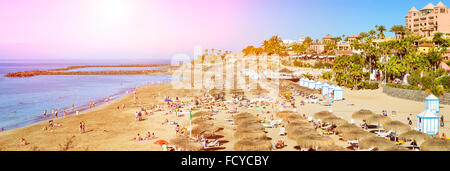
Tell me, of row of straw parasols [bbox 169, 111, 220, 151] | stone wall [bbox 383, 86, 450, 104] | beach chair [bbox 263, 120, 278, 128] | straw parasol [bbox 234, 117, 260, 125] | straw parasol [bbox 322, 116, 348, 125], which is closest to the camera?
row of straw parasols [bbox 169, 111, 220, 151]

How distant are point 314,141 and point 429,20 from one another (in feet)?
317

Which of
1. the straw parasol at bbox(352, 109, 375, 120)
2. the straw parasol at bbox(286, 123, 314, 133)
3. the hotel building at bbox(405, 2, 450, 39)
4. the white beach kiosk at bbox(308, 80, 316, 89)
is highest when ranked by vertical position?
the hotel building at bbox(405, 2, 450, 39)

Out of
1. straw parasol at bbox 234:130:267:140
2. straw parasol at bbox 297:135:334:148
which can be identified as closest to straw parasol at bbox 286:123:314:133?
straw parasol at bbox 234:130:267:140

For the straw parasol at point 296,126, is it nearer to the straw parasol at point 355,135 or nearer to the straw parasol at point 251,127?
the straw parasol at point 251,127

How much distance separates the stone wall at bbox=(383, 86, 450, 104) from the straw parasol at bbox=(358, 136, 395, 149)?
17.9m

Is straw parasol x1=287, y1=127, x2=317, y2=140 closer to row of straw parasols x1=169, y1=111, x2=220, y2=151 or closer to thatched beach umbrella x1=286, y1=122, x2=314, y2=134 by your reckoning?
thatched beach umbrella x1=286, y1=122, x2=314, y2=134

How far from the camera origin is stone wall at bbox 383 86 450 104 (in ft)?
88.6

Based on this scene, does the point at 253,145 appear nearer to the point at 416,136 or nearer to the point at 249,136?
the point at 249,136

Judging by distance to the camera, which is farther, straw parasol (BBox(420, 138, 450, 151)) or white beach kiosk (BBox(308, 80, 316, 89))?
white beach kiosk (BBox(308, 80, 316, 89))

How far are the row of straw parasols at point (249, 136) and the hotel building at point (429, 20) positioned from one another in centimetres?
7592

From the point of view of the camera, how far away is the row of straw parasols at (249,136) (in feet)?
45.0

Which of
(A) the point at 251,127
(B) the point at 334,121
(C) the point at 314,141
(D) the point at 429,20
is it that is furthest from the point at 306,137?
(D) the point at 429,20

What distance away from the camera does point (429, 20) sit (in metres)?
90.8
